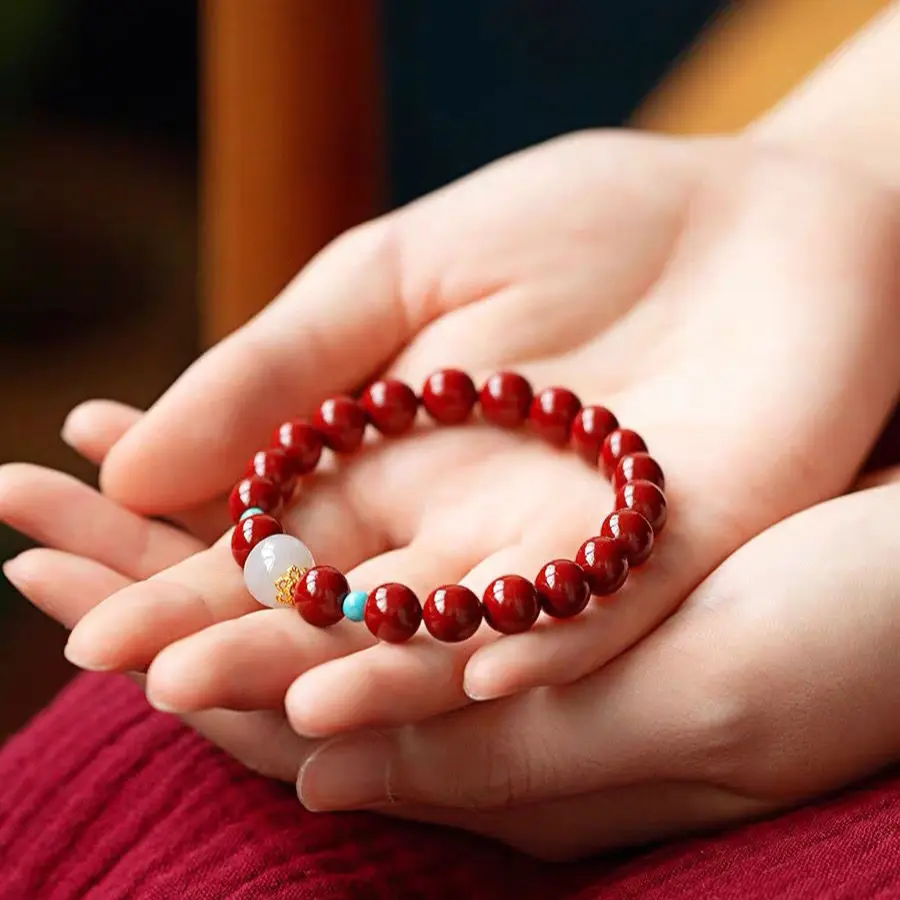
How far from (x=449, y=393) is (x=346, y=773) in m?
0.25

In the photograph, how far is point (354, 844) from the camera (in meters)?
0.61

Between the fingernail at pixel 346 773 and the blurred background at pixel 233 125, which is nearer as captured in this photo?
the fingernail at pixel 346 773

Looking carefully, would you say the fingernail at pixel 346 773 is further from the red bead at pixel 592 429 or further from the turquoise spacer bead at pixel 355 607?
the red bead at pixel 592 429

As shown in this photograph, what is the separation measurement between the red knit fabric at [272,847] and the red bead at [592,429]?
0.21 metres

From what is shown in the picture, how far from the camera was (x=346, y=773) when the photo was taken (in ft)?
1.82

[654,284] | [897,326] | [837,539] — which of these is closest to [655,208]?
[654,284]

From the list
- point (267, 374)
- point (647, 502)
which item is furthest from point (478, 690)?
point (267, 374)

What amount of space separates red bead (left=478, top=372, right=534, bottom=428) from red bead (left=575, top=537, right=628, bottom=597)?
0.15 metres

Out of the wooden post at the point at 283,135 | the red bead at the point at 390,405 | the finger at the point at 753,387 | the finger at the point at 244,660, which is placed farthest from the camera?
the wooden post at the point at 283,135

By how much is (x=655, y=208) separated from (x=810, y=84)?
0.72 ft

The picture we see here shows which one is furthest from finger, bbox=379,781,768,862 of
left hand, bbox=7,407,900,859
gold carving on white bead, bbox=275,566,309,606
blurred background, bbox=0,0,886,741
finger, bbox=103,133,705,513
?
blurred background, bbox=0,0,886,741

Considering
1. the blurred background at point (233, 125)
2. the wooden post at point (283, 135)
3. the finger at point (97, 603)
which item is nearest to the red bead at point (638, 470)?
the finger at point (97, 603)

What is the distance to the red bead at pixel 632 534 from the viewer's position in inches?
23.9

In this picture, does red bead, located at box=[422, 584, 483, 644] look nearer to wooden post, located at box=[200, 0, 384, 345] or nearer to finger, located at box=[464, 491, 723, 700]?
finger, located at box=[464, 491, 723, 700]
